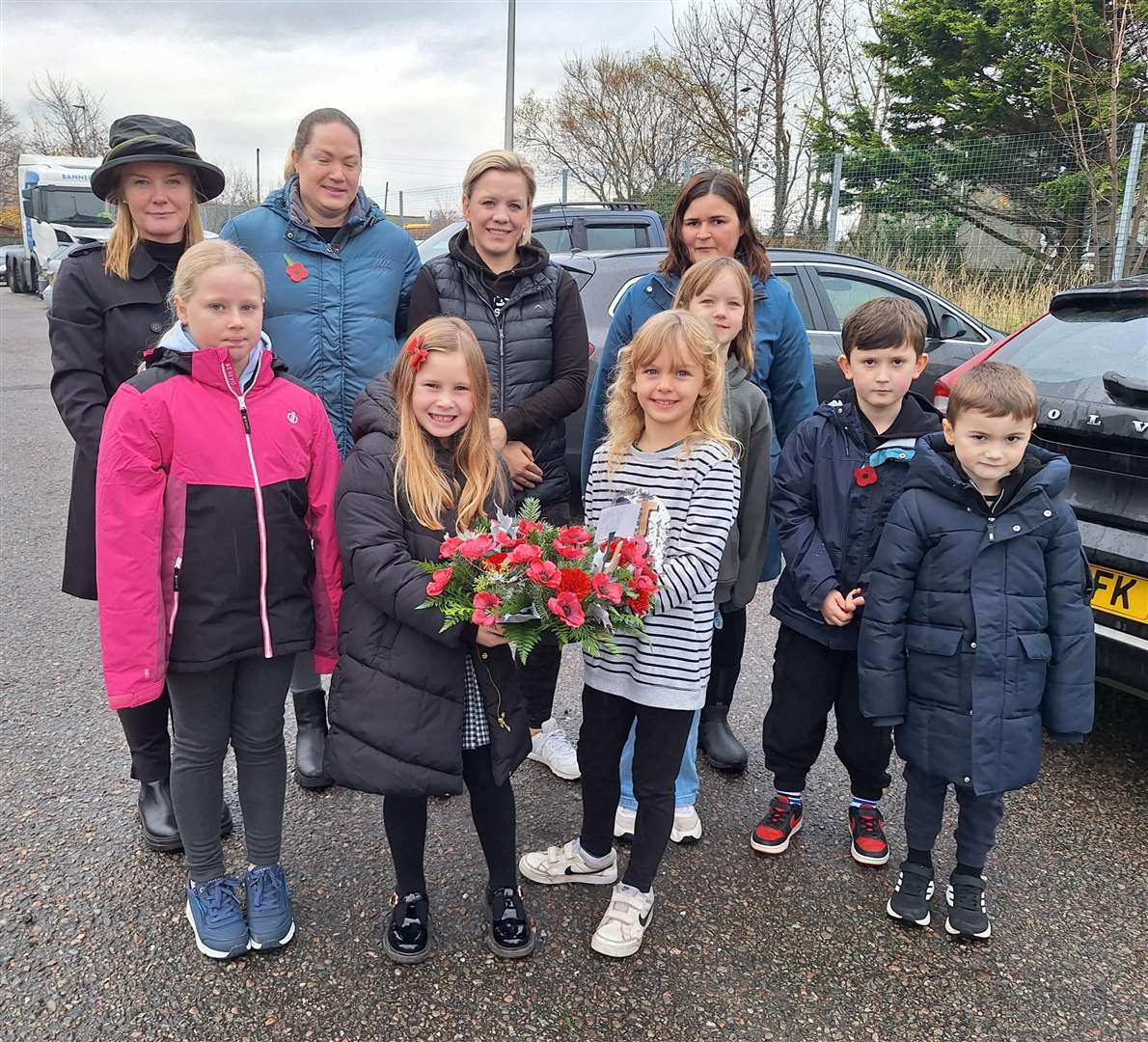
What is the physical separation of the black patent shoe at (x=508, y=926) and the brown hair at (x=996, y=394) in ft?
5.76

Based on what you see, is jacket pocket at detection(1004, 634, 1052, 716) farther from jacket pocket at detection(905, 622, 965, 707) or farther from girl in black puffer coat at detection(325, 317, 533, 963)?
girl in black puffer coat at detection(325, 317, 533, 963)

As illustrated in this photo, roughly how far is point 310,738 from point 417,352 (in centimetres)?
160

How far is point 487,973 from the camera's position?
223 cm

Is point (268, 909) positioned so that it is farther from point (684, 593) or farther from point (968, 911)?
point (968, 911)

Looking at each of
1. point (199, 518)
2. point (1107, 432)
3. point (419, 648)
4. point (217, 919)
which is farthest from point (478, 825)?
point (1107, 432)

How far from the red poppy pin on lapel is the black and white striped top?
126 centimetres

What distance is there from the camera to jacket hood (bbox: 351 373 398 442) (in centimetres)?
226

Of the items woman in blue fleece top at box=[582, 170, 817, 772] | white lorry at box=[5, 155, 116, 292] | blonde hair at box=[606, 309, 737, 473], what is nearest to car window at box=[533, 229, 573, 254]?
woman in blue fleece top at box=[582, 170, 817, 772]

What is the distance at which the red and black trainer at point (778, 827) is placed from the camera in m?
2.73

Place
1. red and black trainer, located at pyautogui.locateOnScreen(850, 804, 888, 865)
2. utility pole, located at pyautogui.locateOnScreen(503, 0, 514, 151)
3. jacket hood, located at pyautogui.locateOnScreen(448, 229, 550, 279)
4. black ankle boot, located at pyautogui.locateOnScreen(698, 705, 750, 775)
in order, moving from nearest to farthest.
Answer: red and black trainer, located at pyautogui.locateOnScreen(850, 804, 888, 865) < jacket hood, located at pyautogui.locateOnScreen(448, 229, 550, 279) < black ankle boot, located at pyautogui.locateOnScreen(698, 705, 750, 775) < utility pole, located at pyautogui.locateOnScreen(503, 0, 514, 151)

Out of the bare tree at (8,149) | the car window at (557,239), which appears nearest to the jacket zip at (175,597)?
the car window at (557,239)

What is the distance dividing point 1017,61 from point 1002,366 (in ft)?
60.9

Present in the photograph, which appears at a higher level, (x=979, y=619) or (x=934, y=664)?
(x=979, y=619)

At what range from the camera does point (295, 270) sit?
2.75 metres
